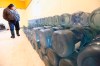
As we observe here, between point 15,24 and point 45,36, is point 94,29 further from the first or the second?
point 15,24

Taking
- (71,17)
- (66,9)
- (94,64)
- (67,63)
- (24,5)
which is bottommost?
(67,63)

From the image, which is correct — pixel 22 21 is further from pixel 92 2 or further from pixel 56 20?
pixel 92 2

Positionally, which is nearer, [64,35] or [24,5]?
[64,35]

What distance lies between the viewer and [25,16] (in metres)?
10.4

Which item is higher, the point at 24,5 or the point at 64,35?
the point at 24,5

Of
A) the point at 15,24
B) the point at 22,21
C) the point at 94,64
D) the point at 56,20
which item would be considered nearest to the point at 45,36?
the point at 56,20

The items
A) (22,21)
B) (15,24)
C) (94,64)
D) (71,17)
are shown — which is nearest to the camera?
(94,64)

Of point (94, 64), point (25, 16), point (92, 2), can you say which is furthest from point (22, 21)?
point (94, 64)

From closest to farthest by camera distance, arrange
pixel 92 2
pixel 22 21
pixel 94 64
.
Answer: pixel 94 64 → pixel 92 2 → pixel 22 21

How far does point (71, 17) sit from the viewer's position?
4.94ft

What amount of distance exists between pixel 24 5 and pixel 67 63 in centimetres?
1034

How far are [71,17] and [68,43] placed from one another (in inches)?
28.9

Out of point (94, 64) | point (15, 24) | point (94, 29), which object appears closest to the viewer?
point (94, 64)

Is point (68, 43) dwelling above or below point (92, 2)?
below
